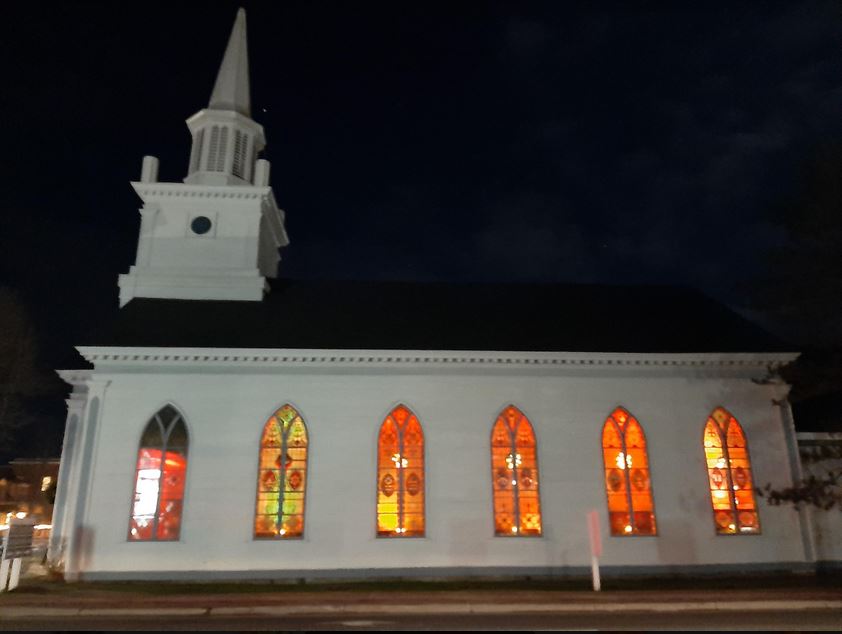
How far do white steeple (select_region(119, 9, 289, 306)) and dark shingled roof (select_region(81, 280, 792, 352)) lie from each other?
102cm

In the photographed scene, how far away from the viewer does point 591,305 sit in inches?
876

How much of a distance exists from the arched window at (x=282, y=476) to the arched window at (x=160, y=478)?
2191mm

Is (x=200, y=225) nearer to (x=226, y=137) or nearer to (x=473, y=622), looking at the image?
(x=226, y=137)

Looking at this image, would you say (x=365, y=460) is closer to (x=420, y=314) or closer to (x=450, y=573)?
(x=450, y=573)

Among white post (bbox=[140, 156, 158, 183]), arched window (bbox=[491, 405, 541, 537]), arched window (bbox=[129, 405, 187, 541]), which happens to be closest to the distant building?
white post (bbox=[140, 156, 158, 183])

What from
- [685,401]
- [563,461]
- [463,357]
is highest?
[463,357]

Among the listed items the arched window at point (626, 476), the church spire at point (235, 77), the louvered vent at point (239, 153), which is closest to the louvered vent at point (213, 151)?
the louvered vent at point (239, 153)

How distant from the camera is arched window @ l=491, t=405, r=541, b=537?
17.3 metres

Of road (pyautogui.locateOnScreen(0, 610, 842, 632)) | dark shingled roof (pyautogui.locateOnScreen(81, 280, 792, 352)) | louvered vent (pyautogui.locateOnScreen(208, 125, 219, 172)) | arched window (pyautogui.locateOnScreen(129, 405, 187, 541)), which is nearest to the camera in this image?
road (pyautogui.locateOnScreen(0, 610, 842, 632))

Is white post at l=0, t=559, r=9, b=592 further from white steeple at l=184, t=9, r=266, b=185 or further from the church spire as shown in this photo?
the church spire

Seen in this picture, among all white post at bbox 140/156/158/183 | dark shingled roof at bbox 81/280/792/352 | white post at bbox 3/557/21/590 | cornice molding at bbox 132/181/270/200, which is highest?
white post at bbox 140/156/158/183

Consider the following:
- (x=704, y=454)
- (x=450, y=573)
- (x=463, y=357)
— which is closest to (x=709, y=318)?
(x=704, y=454)

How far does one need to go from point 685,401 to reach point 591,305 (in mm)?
5120

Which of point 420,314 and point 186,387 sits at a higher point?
point 420,314
